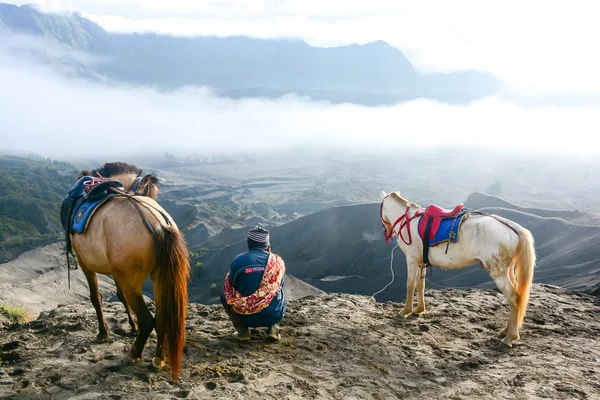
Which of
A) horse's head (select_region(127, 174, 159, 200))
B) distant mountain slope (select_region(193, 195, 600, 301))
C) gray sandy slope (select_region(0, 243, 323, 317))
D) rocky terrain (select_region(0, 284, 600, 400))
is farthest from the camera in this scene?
distant mountain slope (select_region(193, 195, 600, 301))

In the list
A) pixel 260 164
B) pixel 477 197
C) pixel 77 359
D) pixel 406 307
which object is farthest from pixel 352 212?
pixel 260 164

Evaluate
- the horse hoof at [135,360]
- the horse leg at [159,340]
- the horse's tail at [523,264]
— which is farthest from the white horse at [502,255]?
the horse hoof at [135,360]

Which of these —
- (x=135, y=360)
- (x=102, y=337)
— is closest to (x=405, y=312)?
(x=135, y=360)

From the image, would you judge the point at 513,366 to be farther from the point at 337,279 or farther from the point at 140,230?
the point at 337,279

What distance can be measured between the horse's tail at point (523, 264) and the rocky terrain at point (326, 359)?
600mm

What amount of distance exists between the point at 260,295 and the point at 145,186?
84.0 inches

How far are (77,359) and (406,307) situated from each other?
4.77 metres


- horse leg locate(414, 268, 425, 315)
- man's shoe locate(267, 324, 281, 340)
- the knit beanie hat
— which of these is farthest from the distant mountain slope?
the knit beanie hat

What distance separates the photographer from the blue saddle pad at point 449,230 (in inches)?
231

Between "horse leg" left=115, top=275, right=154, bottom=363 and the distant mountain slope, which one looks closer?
"horse leg" left=115, top=275, right=154, bottom=363

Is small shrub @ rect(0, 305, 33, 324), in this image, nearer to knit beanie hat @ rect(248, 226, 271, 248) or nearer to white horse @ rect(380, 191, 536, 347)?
knit beanie hat @ rect(248, 226, 271, 248)

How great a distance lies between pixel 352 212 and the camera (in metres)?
48.6

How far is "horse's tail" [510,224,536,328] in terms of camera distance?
5.34 metres

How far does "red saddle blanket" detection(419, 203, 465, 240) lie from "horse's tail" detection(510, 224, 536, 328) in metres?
0.84
